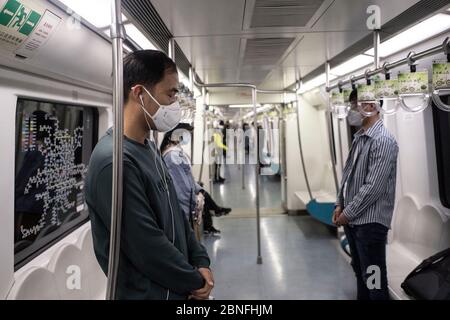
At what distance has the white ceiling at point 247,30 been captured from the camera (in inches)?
57.6

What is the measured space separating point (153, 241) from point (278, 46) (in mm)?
1867

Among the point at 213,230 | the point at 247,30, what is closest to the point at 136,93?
the point at 247,30

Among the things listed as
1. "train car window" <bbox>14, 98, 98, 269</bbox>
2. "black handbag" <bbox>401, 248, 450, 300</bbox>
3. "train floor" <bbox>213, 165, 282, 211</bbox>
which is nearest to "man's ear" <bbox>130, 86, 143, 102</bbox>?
"train car window" <bbox>14, 98, 98, 269</bbox>

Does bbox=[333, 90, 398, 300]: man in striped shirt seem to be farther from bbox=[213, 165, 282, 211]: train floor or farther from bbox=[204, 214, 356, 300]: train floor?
bbox=[213, 165, 282, 211]: train floor

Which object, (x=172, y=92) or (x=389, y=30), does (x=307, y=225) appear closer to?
(x=389, y=30)

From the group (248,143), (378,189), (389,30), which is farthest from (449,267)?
(248,143)

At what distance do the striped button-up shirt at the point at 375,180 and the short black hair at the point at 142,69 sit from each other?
1.50 m

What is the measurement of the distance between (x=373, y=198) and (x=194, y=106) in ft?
5.03

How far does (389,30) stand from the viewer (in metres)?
1.87

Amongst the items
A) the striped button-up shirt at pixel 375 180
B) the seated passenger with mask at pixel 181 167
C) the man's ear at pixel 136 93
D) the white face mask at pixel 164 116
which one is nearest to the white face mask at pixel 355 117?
the striped button-up shirt at pixel 375 180

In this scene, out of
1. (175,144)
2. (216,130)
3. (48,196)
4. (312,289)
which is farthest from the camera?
(216,130)

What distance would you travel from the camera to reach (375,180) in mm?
1831

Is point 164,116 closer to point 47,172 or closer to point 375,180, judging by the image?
point 47,172

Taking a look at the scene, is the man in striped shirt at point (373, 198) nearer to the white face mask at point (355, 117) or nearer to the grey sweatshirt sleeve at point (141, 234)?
the white face mask at point (355, 117)
